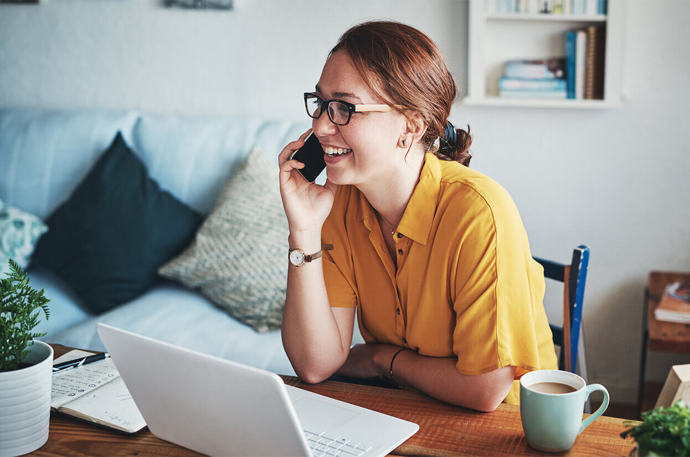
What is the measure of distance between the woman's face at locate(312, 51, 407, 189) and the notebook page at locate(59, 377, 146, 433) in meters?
0.55

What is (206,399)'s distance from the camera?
36.9 inches

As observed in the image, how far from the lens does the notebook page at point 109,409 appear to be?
1.10m

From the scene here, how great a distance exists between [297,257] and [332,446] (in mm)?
476

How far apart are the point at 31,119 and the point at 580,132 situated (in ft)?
7.25

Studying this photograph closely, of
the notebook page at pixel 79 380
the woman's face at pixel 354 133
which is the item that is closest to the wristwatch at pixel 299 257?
the woman's face at pixel 354 133

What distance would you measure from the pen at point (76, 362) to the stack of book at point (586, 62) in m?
1.85

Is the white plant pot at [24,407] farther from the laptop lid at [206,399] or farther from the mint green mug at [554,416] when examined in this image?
the mint green mug at [554,416]

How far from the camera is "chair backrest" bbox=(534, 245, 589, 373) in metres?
1.53

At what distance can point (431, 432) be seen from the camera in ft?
3.51

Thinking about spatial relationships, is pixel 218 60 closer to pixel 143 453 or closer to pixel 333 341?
pixel 333 341

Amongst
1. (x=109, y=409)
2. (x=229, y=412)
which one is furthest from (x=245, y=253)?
(x=229, y=412)

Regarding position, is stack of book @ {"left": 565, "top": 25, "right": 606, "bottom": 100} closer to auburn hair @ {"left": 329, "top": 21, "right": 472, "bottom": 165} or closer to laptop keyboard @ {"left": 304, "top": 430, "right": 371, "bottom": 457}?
auburn hair @ {"left": 329, "top": 21, "right": 472, "bottom": 165}

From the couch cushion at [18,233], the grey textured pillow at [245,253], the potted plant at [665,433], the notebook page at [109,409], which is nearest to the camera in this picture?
the potted plant at [665,433]

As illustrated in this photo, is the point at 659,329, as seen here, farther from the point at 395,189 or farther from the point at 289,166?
the point at 289,166
